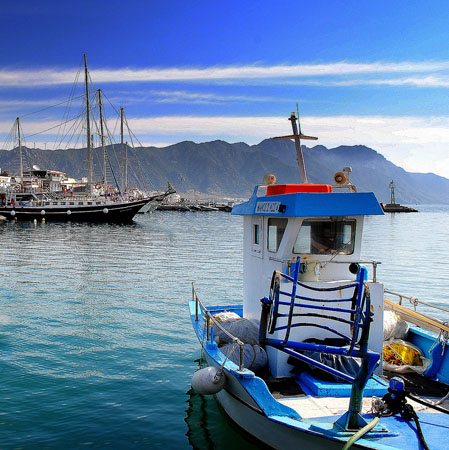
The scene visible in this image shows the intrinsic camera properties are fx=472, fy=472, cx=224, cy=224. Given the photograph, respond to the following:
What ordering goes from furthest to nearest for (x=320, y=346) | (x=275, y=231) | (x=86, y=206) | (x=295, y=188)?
(x=86, y=206)
(x=295, y=188)
(x=275, y=231)
(x=320, y=346)

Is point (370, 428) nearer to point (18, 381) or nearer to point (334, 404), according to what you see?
point (334, 404)

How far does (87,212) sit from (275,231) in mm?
72391

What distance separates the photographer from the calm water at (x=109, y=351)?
29.2ft

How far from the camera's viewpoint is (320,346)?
6.17 metres

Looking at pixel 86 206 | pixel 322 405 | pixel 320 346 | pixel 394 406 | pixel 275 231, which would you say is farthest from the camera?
pixel 86 206

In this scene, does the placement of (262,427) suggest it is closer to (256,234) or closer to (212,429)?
(212,429)

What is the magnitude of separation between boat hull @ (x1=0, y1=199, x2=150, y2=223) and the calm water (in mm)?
46843

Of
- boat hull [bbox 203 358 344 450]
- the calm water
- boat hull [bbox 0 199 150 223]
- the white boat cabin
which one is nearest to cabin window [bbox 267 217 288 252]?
the white boat cabin

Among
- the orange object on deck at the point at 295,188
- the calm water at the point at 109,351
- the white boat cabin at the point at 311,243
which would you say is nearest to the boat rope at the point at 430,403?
the white boat cabin at the point at 311,243

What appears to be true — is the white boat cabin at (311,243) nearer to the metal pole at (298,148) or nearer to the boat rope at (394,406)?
the boat rope at (394,406)

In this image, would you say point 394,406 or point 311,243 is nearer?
point 394,406

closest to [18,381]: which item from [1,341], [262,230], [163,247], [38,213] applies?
[1,341]

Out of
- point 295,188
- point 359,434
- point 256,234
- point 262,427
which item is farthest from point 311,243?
point 359,434

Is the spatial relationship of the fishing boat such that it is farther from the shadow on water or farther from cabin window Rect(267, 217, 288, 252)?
the shadow on water
